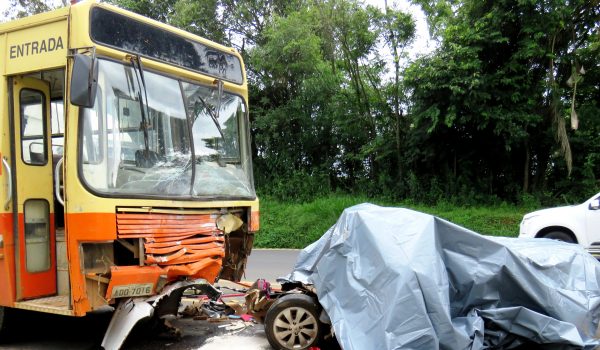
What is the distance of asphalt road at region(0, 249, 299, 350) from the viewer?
18.4 feet

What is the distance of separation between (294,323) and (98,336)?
256 cm

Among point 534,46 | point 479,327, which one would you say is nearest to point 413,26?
point 534,46

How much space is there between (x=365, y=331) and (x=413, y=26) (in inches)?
599

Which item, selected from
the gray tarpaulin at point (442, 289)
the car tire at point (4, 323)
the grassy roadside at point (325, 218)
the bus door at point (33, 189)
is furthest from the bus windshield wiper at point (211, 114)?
the grassy roadside at point (325, 218)

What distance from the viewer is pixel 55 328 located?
6.45m

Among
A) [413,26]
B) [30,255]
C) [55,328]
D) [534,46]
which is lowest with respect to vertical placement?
[55,328]

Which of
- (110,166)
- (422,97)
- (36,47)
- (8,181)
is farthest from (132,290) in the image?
(422,97)

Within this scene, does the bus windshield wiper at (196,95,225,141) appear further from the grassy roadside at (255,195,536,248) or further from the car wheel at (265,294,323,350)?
the grassy roadside at (255,195,536,248)

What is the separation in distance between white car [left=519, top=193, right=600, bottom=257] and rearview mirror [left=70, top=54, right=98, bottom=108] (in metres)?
8.46

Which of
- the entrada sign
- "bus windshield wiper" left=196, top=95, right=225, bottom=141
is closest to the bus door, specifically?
the entrada sign

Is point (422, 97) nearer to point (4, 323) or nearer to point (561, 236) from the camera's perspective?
point (561, 236)

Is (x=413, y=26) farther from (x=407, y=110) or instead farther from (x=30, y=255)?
(x=30, y=255)

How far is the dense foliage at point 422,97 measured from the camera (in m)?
15.2

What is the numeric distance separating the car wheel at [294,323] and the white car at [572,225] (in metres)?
6.53
